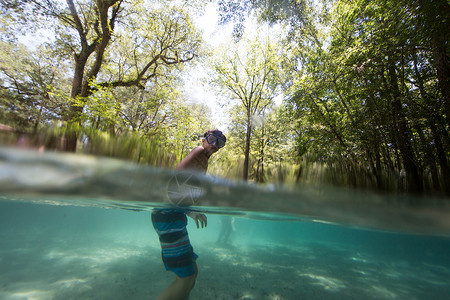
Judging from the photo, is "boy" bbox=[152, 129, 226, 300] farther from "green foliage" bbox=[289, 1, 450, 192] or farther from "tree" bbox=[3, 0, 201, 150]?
"tree" bbox=[3, 0, 201, 150]

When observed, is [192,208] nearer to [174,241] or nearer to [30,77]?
[174,241]

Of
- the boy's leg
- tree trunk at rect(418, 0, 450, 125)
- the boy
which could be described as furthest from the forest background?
the boy's leg

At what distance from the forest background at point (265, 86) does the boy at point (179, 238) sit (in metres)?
1.20

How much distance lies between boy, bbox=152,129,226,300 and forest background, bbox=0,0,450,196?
3.94 ft

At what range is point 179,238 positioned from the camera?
131 inches

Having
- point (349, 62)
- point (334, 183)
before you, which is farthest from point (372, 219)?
point (349, 62)

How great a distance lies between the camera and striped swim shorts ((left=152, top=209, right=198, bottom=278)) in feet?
10.8

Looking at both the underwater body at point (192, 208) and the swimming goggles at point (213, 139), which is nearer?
the swimming goggles at point (213, 139)

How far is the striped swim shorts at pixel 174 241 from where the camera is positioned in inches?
129

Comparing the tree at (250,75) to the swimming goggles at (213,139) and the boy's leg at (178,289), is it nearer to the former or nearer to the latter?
the swimming goggles at (213,139)

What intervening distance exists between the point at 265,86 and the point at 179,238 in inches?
610

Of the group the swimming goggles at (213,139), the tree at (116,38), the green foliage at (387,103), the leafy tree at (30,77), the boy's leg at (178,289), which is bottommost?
the boy's leg at (178,289)

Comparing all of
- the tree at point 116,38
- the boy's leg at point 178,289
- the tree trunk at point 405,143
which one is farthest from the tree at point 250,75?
the boy's leg at point 178,289

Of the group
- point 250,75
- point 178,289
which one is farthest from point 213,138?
point 250,75
